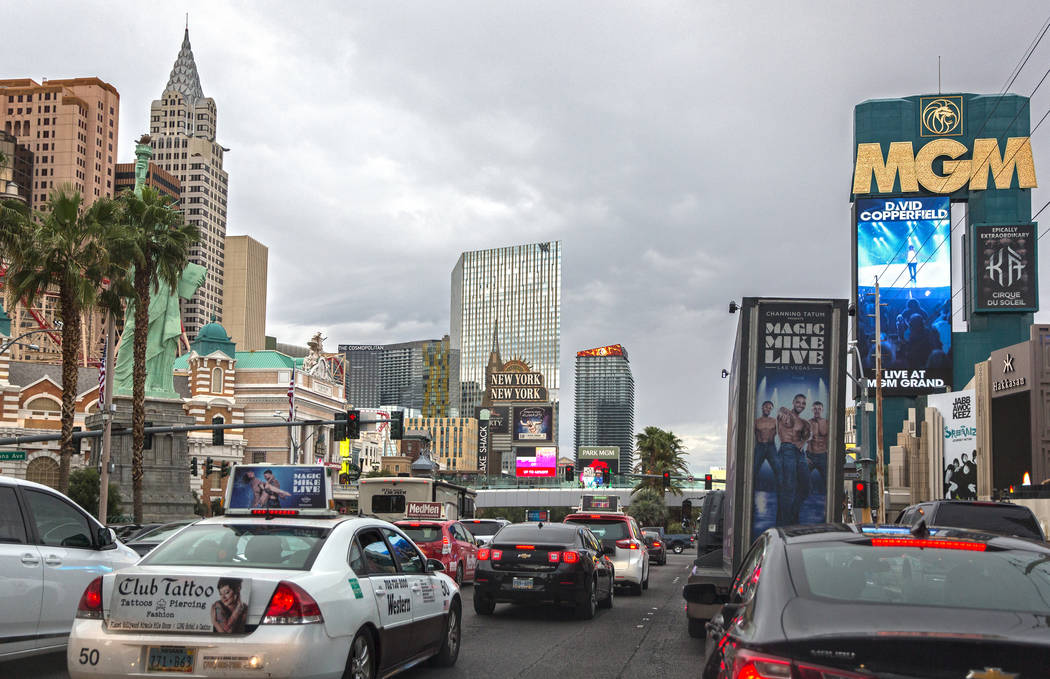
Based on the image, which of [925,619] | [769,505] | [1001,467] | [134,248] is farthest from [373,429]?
[925,619]

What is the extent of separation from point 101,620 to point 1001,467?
5331cm

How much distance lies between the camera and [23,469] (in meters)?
67.2

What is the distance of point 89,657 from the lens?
281 inches

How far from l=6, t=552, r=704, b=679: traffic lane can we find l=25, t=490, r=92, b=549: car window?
136 cm

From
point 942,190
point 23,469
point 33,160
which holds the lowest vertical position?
point 23,469

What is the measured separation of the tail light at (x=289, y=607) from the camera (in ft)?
23.3

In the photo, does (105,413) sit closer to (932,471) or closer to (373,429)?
(932,471)

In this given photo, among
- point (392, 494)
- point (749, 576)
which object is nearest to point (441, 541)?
point (392, 494)

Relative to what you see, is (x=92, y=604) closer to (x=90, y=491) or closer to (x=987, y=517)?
(x=987, y=517)

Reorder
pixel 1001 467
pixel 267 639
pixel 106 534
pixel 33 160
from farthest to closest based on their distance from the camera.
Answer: pixel 33 160, pixel 1001 467, pixel 106 534, pixel 267 639

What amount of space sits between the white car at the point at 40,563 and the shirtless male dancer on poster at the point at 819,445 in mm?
8677

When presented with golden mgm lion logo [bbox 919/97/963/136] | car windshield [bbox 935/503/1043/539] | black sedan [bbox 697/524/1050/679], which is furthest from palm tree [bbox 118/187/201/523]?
golden mgm lion logo [bbox 919/97/963/136]

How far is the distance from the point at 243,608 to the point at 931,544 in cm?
453

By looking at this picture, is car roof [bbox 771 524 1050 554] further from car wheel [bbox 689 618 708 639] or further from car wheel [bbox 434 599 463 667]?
car wheel [bbox 689 618 708 639]
